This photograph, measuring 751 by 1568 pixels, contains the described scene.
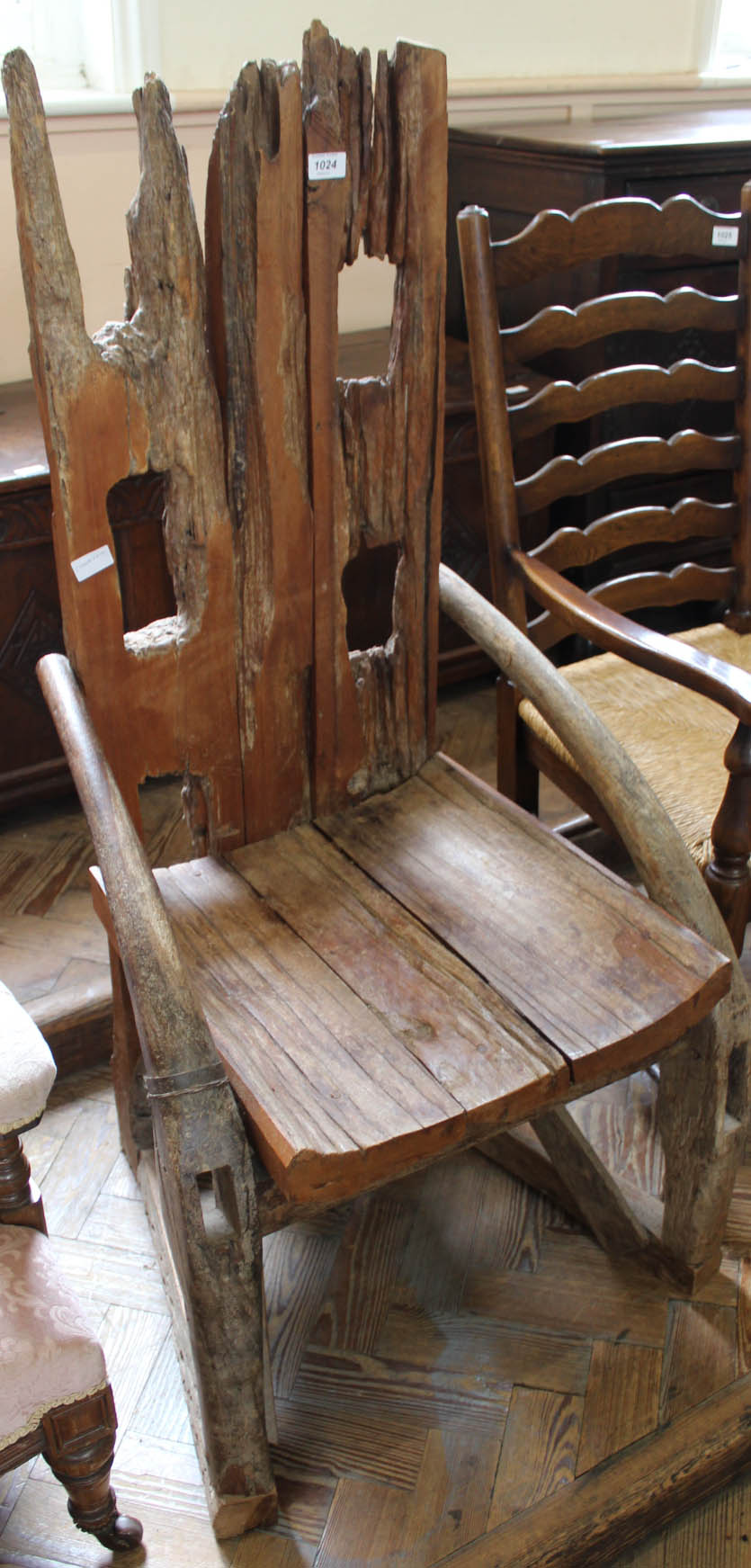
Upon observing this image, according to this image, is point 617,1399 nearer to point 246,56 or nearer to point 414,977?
point 414,977

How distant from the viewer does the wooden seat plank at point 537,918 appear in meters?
1.22

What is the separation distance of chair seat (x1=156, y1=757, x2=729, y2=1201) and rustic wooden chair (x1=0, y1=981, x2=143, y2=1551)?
18cm

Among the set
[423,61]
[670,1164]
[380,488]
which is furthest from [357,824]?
[423,61]

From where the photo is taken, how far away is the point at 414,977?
1281 millimetres

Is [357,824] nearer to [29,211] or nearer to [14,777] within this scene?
[29,211]

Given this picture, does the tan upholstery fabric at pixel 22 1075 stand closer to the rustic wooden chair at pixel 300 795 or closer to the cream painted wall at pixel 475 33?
the rustic wooden chair at pixel 300 795

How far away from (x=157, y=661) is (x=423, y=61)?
65 cm

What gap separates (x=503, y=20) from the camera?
8.93 ft

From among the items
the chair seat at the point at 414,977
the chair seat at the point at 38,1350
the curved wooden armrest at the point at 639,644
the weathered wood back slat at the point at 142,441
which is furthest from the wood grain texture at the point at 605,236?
the chair seat at the point at 38,1350

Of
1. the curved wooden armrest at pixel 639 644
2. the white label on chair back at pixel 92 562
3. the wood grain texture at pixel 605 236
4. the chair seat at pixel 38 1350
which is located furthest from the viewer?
the wood grain texture at pixel 605 236

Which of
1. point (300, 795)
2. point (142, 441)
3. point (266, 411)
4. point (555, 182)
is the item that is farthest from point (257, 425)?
point (555, 182)

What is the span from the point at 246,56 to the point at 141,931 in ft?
6.80

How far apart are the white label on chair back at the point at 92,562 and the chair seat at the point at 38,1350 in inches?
25.4

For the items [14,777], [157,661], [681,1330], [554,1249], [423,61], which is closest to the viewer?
[423,61]
